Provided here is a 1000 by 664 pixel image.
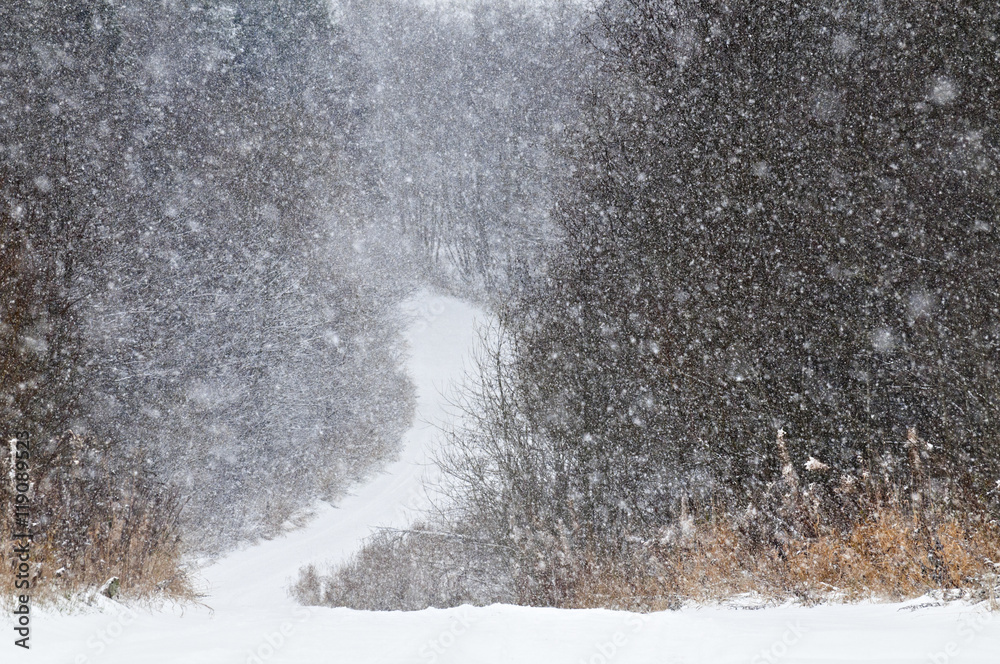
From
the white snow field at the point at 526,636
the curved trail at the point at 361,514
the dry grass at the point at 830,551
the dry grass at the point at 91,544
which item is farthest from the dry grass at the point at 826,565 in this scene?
the curved trail at the point at 361,514

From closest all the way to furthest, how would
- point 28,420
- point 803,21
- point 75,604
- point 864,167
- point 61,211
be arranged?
point 75,604, point 864,167, point 803,21, point 28,420, point 61,211

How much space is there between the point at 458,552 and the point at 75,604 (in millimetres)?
7402

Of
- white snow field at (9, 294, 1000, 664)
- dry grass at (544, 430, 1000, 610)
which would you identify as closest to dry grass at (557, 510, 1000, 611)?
dry grass at (544, 430, 1000, 610)

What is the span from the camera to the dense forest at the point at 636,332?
21.6 feet

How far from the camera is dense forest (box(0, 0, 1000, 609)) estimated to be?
21.6ft

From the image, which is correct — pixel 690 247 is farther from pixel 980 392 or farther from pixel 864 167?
pixel 980 392

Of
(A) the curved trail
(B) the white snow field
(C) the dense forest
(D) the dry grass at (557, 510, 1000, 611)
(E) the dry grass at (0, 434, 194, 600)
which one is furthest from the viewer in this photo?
(A) the curved trail

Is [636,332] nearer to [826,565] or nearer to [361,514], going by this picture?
[826,565]

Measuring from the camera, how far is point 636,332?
9.52 m

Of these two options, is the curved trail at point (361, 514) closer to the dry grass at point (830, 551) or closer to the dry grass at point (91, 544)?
the dry grass at point (91, 544)

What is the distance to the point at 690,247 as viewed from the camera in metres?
8.95

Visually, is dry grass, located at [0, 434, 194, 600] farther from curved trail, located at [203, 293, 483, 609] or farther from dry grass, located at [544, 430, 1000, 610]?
dry grass, located at [544, 430, 1000, 610]

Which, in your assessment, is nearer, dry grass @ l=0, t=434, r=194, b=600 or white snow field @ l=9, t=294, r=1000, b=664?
white snow field @ l=9, t=294, r=1000, b=664

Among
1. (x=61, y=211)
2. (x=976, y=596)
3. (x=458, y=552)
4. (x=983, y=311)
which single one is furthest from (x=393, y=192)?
(x=976, y=596)
